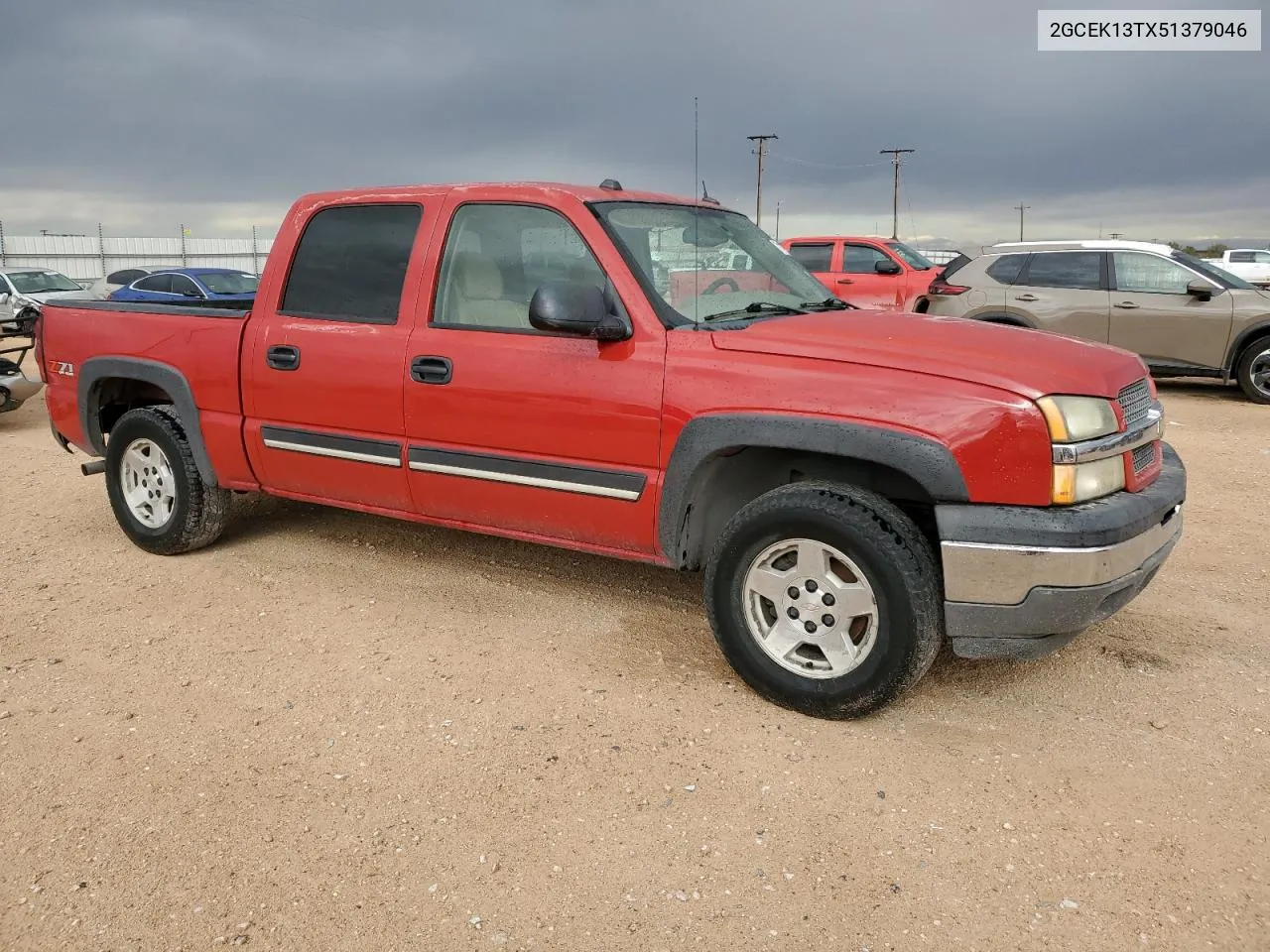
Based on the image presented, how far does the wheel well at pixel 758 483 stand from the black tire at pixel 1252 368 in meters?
8.75

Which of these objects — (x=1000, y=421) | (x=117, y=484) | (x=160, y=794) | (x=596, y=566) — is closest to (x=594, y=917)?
(x=160, y=794)

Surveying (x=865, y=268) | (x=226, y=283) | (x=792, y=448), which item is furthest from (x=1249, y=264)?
(x=792, y=448)

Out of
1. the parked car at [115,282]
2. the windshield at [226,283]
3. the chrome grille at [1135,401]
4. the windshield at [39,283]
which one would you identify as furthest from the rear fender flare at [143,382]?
the windshield at [39,283]

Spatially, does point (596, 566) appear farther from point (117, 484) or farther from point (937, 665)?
point (117, 484)

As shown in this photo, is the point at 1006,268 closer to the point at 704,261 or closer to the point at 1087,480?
the point at 704,261

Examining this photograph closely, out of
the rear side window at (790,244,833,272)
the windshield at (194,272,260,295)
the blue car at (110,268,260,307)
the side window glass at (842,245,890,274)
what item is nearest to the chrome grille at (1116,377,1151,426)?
the side window glass at (842,245,890,274)

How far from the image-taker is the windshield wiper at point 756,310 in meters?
3.99

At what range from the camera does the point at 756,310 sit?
416 cm

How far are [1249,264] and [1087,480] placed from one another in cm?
3127

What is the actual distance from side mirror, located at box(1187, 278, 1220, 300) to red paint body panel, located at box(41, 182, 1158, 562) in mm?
8110

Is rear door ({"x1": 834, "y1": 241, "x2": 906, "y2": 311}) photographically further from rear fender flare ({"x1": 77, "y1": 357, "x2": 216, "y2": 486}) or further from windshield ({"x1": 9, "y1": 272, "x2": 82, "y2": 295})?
windshield ({"x1": 9, "y1": 272, "x2": 82, "y2": 295})

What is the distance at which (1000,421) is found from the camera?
319 cm

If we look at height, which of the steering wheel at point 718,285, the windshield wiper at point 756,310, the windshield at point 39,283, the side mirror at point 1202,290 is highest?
the windshield at point 39,283

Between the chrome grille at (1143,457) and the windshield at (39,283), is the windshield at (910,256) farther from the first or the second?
the windshield at (39,283)
